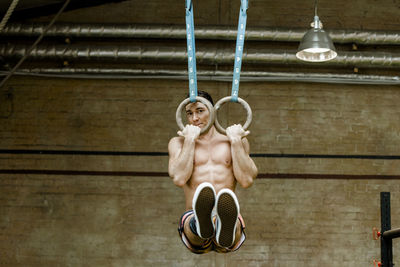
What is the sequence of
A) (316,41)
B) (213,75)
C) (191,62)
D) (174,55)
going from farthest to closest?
(213,75) → (174,55) → (316,41) → (191,62)

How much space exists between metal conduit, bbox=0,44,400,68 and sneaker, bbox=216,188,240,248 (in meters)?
3.70

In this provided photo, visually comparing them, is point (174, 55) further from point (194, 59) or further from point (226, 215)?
point (226, 215)

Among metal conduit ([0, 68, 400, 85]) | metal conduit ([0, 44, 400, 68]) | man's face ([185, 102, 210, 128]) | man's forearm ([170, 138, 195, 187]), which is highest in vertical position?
metal conduit ([0, 44, 400, 68])

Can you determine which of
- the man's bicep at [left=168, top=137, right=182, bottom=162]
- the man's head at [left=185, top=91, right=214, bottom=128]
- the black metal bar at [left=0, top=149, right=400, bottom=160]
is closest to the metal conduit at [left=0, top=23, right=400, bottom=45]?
the black metal bar at [left=0, top=149, right=400, bottom=160]

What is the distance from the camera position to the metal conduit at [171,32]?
6.00m

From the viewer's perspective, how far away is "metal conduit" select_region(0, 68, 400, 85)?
Result: 630 centimetres

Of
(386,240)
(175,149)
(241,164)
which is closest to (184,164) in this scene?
(175,149)

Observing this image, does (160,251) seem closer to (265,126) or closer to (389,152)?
(265,126)

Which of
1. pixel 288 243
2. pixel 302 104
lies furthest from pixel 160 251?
pixel 302 104

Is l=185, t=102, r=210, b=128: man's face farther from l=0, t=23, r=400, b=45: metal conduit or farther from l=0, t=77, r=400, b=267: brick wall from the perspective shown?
l=0, t=77, r=400, b=267: brick wall

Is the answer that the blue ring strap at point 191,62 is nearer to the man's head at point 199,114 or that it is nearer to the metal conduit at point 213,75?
the man's head at point 199,114

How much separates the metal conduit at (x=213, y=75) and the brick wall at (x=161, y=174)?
0.18m

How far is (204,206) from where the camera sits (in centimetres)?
265

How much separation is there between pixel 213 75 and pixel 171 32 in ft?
2.84
